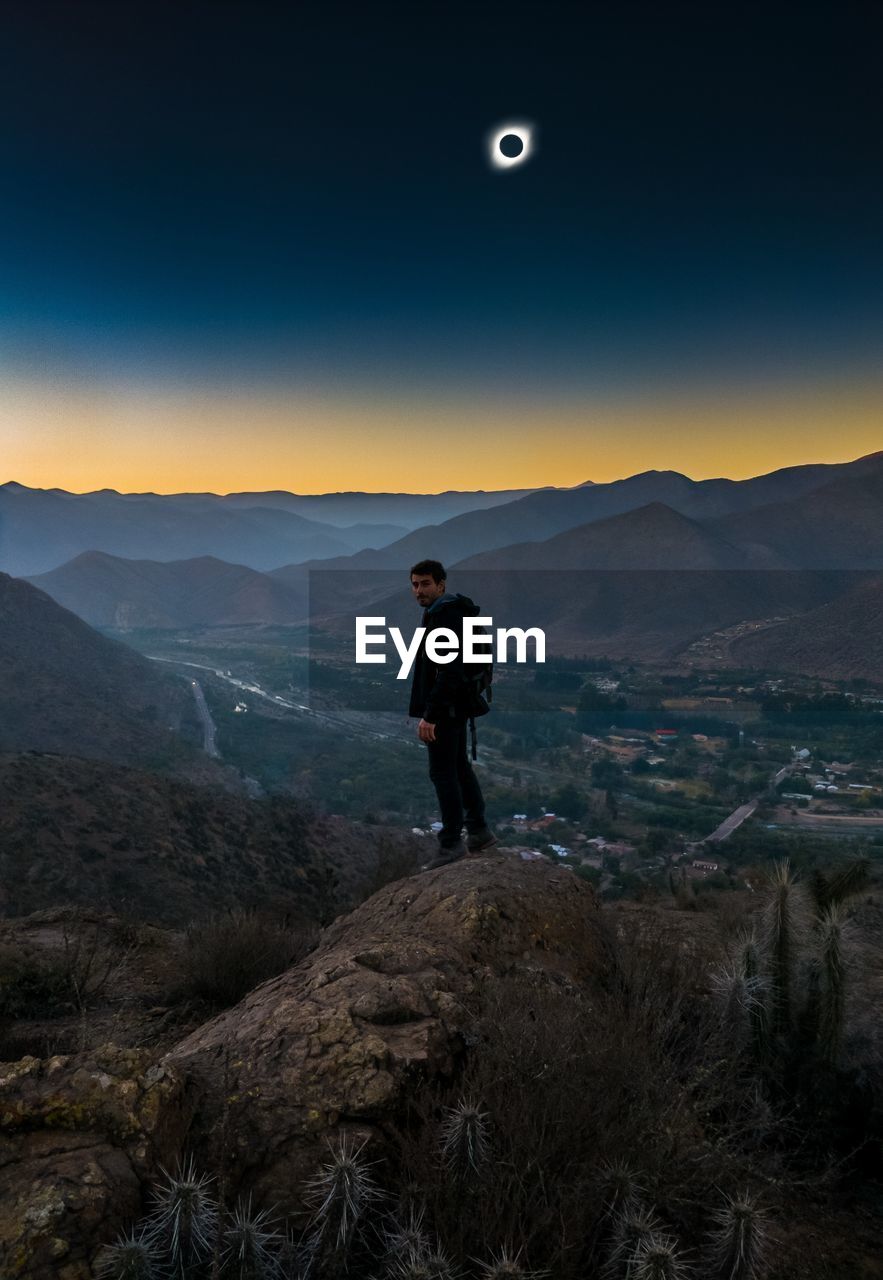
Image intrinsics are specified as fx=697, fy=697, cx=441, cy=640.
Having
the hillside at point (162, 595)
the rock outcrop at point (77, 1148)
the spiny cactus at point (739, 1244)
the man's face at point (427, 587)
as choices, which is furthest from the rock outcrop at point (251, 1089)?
the hillside at point (162, 595)

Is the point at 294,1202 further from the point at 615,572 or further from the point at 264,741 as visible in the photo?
the point at 615,572

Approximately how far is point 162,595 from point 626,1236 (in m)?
160

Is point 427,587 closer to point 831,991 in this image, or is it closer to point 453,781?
point 453,781

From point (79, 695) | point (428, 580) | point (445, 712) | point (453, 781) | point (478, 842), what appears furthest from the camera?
point (79, 695)

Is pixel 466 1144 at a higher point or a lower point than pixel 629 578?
lower

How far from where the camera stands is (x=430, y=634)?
4.98 m

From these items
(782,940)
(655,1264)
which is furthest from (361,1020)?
(782,940)

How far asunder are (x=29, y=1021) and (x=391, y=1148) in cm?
364

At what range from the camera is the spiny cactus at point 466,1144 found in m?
2.11

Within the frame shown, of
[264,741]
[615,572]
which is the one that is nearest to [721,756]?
[264,741]

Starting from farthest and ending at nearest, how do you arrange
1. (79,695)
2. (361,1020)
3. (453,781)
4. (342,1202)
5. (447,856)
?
(79,695) < (447,856) < (453,781) < (361,1020) < (342,1202)

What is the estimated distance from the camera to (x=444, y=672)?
4.93m

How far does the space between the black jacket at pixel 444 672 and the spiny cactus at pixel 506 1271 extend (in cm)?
330

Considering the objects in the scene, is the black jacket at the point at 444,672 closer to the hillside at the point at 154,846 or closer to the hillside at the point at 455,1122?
the hillside at the point at 455,1122
